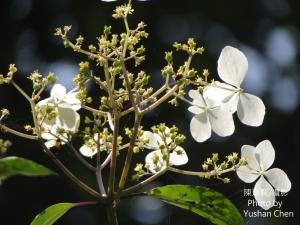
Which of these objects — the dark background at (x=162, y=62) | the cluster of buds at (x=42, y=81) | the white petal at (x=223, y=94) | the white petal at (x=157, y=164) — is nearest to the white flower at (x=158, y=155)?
the white petal at (x=157, y=164)

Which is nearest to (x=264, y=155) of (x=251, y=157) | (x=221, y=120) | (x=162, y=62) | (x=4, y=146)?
(x=251, y=157)

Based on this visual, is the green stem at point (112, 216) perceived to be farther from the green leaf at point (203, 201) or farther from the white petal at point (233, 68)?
the white petal at point (233, 68)

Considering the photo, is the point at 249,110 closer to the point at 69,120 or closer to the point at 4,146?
the point at 69,120

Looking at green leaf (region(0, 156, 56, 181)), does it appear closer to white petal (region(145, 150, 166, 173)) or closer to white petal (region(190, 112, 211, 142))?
white petal (region(145, 150, 166, 173))

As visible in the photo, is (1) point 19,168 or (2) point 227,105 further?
(2) point 227,105

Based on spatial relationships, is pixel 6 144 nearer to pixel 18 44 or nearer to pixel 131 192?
pixel 131 192

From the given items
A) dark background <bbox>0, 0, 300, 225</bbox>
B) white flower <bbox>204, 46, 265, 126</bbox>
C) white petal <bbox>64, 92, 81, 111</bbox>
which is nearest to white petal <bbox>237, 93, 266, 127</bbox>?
white flower <bbox>204, 46, 265, 126</bbox>
